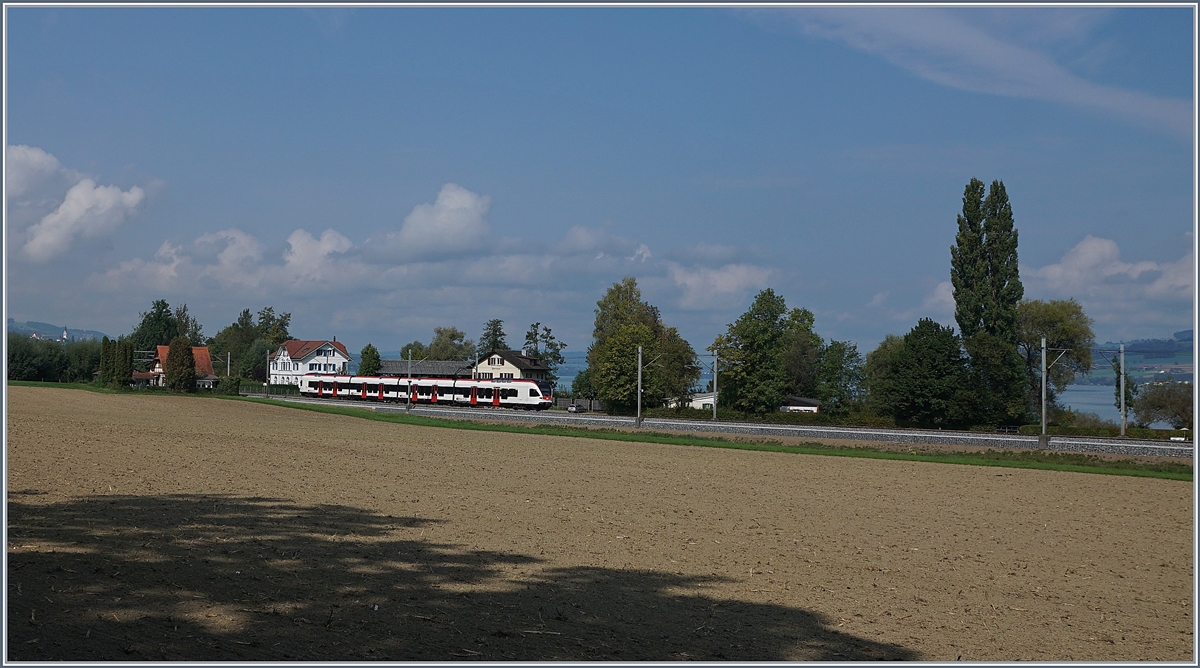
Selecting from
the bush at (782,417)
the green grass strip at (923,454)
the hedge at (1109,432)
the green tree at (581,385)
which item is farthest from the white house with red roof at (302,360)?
the hedge at (1109,432)

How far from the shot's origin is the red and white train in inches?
3253

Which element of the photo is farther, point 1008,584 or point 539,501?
point 539,501

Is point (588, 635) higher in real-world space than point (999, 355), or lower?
lower

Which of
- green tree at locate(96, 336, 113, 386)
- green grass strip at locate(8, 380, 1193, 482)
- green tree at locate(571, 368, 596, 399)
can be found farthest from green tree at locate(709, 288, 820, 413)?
green tree at locate(96, 336, 113, 386)

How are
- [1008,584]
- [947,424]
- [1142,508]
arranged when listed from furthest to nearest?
1. [947,424]
2. [1142,508]
3. [1008,584]

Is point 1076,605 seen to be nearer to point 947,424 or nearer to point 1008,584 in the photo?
point 1008,584

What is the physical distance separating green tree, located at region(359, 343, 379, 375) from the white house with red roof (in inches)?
604

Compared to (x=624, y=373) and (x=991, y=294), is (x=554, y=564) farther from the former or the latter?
(x=624, y=373)

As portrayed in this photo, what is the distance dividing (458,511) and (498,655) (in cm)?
976

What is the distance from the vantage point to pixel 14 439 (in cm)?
2616

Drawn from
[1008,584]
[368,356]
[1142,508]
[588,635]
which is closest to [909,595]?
[1008,584]

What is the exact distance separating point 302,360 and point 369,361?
20.4 metres

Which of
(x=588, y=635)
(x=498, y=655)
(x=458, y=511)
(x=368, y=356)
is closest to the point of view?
(x=498, y=655)

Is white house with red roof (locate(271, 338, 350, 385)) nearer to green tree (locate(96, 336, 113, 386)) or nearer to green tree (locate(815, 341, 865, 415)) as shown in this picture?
green tree (locate(96, 336, 113, 386))
